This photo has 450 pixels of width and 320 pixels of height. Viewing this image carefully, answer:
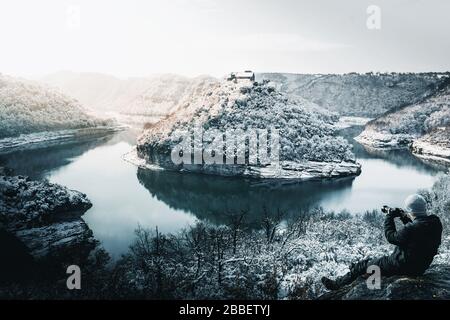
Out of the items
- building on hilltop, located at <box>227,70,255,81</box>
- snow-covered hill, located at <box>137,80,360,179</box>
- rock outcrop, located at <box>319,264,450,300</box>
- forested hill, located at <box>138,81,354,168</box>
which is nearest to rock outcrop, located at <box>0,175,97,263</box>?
rock outcrop, located at <box>319,264,450,300</box>

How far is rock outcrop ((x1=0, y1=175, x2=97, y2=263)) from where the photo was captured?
2170 cm

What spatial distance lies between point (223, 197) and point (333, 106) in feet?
398

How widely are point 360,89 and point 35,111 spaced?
11749cm

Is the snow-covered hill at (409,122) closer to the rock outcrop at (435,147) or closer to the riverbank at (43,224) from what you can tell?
the rock outcrop at (435,147)

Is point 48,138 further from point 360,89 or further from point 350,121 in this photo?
point 360,89

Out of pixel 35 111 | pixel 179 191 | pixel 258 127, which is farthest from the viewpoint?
pixel 35 111

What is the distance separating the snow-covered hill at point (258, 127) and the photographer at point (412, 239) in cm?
4076

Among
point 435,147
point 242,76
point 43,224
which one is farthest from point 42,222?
point 435,147

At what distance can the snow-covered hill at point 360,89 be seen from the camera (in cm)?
12631

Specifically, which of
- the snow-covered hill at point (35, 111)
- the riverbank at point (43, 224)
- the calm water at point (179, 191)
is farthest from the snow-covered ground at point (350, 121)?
the riverbank at point (43, 224)

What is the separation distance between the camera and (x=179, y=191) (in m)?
42.0

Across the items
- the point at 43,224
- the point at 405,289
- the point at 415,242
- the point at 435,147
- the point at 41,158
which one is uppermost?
the point at 415,242

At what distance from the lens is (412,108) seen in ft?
301
